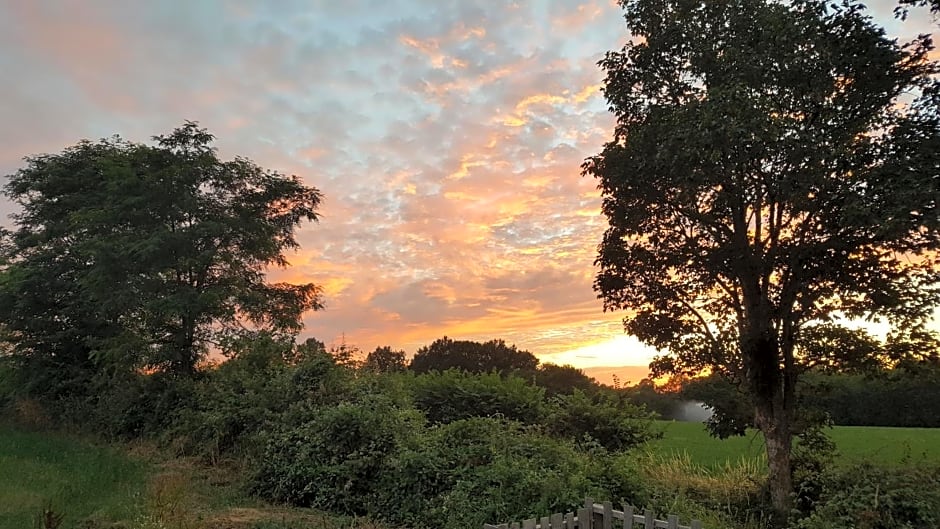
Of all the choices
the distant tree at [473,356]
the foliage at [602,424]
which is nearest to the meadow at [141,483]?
the foliage at [602,424]

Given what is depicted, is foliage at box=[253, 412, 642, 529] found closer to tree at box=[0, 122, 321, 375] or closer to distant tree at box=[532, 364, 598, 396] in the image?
tree at box=[0, 122, 321, 375]

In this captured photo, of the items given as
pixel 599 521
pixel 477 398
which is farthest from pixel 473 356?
pixel 599 521

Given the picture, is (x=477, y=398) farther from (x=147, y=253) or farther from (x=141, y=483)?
(x=147, y=253)

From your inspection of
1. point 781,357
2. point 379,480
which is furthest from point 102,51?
point 781,357

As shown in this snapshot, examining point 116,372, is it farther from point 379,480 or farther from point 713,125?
point 713,125

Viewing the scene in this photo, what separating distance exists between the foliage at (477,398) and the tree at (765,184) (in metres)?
3.60

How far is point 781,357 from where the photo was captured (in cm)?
1121

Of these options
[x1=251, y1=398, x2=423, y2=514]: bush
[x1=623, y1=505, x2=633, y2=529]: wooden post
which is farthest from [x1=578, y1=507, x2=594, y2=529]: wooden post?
[x1=251, y1=398, x2=423, y2=514]: bush

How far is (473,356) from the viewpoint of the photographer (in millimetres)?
39094

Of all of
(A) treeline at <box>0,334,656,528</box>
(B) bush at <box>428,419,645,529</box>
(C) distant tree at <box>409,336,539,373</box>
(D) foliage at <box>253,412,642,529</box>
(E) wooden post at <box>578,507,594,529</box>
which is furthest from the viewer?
(C) distant tree at <box>409,336,539,373</box>

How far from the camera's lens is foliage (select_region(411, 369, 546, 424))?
1452 centimetres

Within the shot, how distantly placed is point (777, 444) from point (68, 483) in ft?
40.3

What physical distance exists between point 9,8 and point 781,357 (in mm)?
15499

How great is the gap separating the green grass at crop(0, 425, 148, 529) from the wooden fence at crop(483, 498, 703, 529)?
506cm
